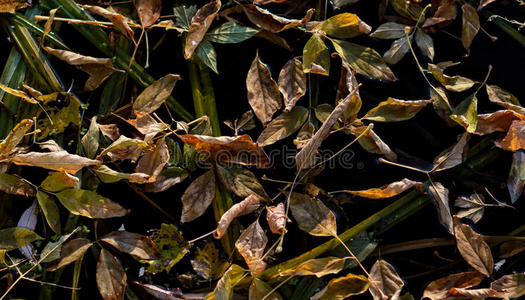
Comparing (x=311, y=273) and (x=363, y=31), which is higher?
(x=363, y=31)

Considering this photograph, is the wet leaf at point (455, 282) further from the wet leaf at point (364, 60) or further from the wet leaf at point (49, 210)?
the wet leaf at point (49, 210)

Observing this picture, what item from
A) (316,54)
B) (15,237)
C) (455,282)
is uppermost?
(316,54)

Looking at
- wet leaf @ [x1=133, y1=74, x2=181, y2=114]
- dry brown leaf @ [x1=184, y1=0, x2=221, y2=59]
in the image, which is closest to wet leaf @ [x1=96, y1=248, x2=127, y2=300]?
wet leaf @ [x1=133, y1=74, x2=181, y2=114]

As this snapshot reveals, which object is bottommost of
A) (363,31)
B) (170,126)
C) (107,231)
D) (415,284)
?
(415,284)

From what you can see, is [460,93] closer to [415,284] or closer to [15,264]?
[415,284]

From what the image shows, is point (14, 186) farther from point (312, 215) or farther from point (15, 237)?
point (312, 215)

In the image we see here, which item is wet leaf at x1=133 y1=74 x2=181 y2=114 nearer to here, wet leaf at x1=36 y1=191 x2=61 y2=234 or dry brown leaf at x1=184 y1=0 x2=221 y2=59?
dry brown leaf at x1=184 y1=0 x2=221 y2=59

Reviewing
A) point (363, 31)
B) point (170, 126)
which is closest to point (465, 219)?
point (363, 31)

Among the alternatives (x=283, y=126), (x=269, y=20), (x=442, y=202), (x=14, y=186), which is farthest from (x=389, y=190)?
(x=14, y=186)
